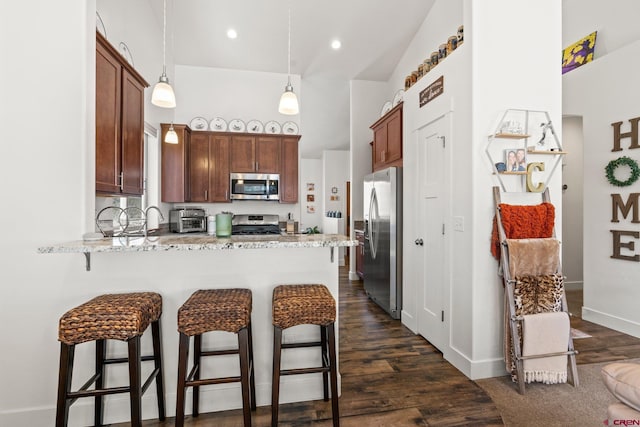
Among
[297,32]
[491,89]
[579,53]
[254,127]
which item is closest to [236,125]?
[254,127]

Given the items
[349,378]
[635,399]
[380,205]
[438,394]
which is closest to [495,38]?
[380,205]

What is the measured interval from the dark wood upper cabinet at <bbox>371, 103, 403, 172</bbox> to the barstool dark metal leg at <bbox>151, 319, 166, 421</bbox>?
3000 mm

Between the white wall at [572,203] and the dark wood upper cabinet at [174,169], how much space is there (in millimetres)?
5593

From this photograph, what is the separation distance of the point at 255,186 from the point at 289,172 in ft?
1.88

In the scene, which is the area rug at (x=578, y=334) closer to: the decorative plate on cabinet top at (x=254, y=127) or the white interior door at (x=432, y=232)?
the white interior door at (x=432, y=232)

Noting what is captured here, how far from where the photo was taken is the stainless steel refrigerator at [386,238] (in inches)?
142

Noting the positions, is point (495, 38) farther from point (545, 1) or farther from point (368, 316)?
point (368, 316)

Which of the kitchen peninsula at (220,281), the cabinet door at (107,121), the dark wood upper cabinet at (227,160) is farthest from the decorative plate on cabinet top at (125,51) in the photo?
the kitchen peninsula at (220,281)

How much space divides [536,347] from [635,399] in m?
1.43

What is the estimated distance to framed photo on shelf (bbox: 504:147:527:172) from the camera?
2330mm

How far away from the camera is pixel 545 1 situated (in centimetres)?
240

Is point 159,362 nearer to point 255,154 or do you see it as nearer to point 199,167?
point 199,167

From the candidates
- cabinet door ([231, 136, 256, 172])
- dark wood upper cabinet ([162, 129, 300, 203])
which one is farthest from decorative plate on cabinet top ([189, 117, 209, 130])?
cabinet door ([231, 136, 256, 172])

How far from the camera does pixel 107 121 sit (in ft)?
6.93
